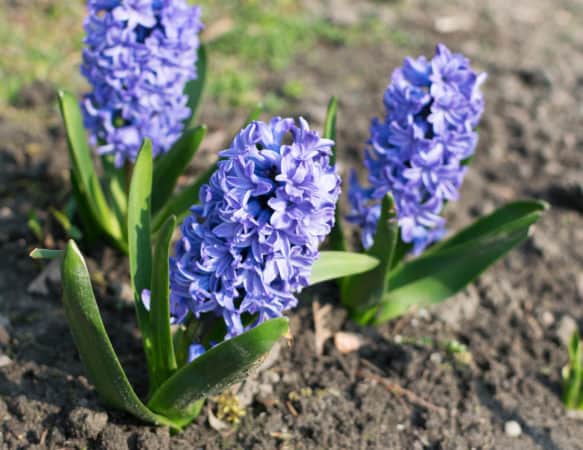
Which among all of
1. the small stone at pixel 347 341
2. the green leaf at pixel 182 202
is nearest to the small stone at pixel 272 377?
the small stone at pixel 347 341

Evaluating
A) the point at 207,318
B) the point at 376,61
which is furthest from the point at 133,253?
the point at 376,61

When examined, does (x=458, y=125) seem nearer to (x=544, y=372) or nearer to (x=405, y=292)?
(x=405, y=292)

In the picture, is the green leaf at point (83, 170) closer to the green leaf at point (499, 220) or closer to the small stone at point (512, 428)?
the green leaf at point (499, 220)

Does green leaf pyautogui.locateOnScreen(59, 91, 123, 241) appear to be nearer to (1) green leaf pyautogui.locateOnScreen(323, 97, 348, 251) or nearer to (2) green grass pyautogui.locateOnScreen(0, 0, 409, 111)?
(1) green leaf pyautogui.locateOnScreen(323, 97, 348, 251)

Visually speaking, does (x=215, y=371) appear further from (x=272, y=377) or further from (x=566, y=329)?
(x=566, y=329)

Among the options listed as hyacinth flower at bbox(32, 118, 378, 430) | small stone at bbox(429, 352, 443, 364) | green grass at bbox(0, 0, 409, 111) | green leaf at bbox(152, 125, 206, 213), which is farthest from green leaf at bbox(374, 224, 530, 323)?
green grass at bbox(0, 0, 409, 111)

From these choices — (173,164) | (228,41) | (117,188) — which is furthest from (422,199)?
(228,41)

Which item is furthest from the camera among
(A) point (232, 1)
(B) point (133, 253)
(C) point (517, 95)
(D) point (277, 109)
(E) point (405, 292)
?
(A) point (232, 1)
